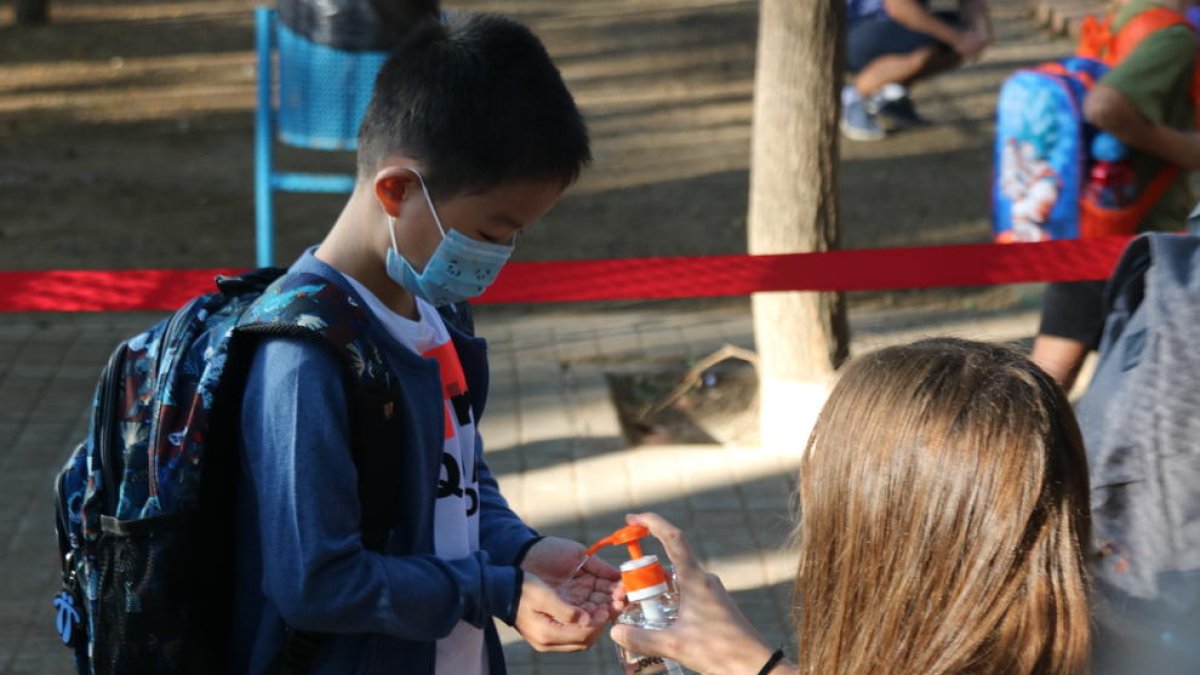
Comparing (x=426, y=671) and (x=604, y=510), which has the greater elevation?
(x=426, y=671)

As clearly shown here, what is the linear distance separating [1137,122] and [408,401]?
10.2ft

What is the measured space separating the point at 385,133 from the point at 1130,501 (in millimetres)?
1094

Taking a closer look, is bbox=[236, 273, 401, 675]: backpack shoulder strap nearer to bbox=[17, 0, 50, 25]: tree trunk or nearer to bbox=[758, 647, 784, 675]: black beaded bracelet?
bbox=[758, 647, 784, 675]: black beaded bracelet

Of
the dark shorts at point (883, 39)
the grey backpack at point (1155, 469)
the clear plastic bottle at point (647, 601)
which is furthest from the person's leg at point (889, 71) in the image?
the clear plastic bottle at point (647, 601)

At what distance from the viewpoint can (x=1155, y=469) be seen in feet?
6.33

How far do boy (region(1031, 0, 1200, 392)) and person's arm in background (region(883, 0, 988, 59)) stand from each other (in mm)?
5313

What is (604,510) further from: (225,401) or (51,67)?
(51,67)

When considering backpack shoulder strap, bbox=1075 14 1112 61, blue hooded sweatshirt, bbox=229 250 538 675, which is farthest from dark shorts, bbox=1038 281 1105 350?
blue hooded sweatshirt, bbox=229 250 538 675

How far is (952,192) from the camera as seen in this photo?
8852 mm

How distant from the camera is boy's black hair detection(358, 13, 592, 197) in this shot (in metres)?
2.11

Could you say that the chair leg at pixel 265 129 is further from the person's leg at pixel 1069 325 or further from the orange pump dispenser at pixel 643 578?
the orange pump dispenser at pixel 643 578

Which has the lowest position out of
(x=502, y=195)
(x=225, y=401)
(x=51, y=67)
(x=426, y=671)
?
(x=51, y=67)

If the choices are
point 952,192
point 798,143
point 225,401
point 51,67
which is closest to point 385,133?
point 225,401

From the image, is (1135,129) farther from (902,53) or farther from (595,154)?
(902,53)
